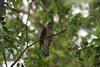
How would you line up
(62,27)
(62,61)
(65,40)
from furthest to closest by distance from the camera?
1. (62,61)
2. (65,40)
3. (62,27)

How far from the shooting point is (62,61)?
170 inches

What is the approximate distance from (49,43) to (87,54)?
0.27 metres

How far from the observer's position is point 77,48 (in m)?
1.27

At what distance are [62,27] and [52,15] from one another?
7 cm

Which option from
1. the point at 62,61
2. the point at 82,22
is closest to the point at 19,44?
the point at 82,22

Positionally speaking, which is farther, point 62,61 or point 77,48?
point 62,61

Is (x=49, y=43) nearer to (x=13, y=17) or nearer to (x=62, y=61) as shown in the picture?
(x=13, y=17)

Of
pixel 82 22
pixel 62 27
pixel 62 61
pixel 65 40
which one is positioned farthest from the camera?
pixel 62 61

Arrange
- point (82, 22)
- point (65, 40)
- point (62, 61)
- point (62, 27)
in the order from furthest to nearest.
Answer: point (62, 61), point (65, 40), point (62, 27), point (82, 22)

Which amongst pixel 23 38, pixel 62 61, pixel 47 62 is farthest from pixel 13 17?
pixel 62 61

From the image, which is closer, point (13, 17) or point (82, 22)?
point (82, 22)

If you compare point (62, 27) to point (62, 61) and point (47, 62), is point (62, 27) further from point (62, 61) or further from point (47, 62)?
point (62, 61)

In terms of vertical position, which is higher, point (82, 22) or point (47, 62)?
point (82, 22)

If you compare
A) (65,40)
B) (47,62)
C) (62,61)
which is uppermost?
(62,61)
